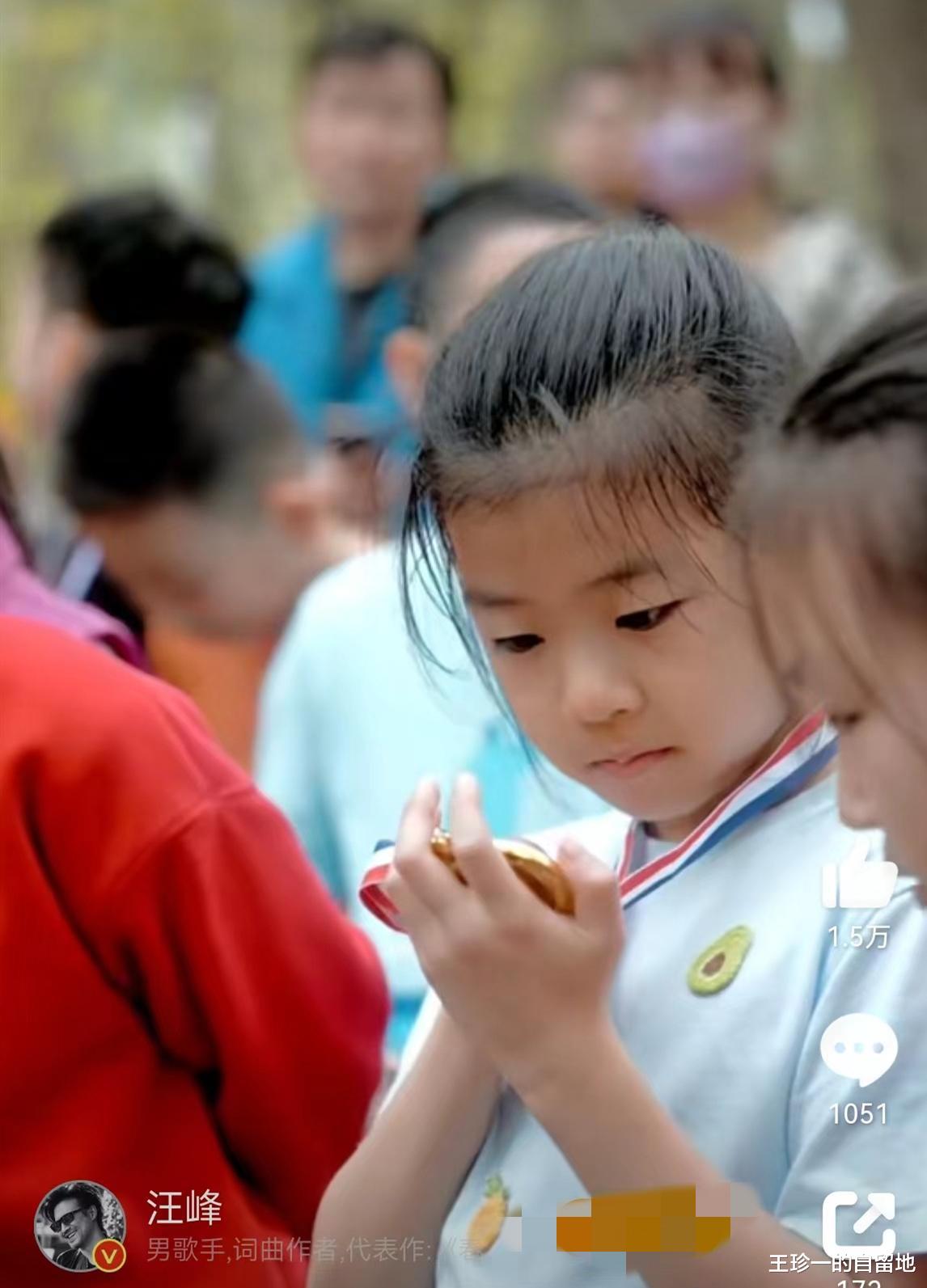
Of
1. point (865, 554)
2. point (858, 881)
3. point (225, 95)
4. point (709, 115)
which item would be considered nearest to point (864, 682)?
point (865, 554)

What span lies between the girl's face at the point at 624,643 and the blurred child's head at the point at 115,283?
142 centimetres

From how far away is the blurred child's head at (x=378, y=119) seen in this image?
10.2 feet

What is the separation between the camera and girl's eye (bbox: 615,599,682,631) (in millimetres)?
1018

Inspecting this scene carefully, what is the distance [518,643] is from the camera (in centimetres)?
105

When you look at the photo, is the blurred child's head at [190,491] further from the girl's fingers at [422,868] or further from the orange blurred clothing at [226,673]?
the girl's fingers at [422,868]

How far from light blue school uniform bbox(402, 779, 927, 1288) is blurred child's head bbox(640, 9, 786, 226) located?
2100 millimetres

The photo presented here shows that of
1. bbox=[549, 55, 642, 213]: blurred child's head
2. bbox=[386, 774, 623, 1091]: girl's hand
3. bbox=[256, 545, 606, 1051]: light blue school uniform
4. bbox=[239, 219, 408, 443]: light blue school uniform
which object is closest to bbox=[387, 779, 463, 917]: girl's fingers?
bbox=[386, 774, 623, 1091]: girl's hand

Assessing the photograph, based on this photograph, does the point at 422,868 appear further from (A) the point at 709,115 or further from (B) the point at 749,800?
(A) the point at 709,115

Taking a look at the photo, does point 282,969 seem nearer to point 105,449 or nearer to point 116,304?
point 105,449

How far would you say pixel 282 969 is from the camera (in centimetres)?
119

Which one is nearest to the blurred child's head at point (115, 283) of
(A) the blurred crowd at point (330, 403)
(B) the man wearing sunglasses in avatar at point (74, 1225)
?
(A) the blurred crowd at point (330, 403)

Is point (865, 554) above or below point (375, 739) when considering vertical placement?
above

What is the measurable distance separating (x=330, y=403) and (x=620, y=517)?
6.13 ft

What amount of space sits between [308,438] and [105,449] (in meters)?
0.45
